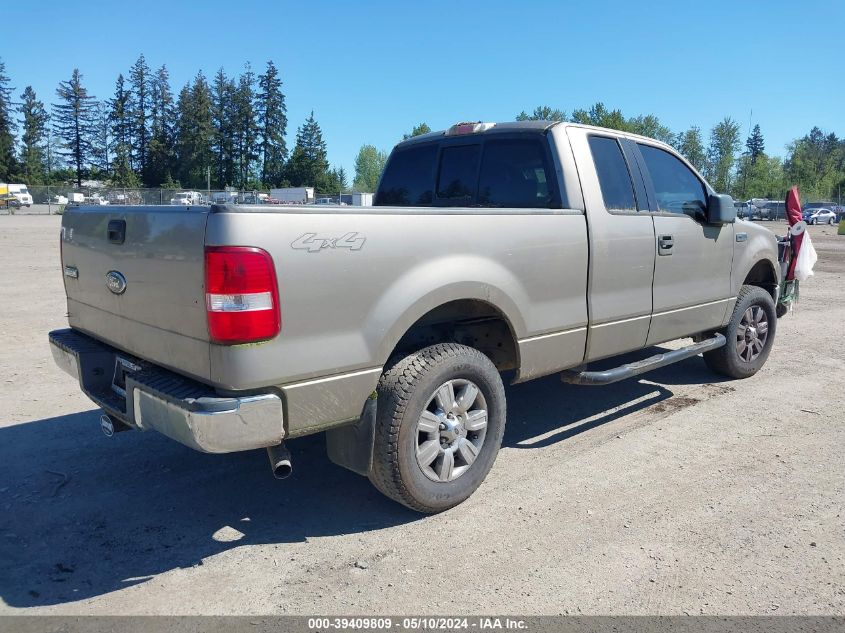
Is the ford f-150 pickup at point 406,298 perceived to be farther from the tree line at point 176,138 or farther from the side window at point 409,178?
the tree line at point 176,138

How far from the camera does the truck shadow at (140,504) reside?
3166 mm

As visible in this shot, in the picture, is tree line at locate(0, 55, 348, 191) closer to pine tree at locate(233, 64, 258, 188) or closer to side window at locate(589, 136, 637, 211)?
pine tree at locate(233, 64, 258, 188)

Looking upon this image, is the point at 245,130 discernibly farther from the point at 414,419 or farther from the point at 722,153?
the point at 414,419

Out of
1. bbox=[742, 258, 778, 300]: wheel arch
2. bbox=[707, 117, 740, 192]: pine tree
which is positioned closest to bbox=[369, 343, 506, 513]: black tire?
bbox=[742, 258, 778, 300]: wheel arch

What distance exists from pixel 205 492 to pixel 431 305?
5.91 feet

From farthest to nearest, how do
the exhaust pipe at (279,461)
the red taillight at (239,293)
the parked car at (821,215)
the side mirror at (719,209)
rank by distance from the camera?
1. the parked car at (821,215)
2. the side mirror at (719,209)
3. the exhaust pipe at (279,461)
4. the red taillight at (239,293)

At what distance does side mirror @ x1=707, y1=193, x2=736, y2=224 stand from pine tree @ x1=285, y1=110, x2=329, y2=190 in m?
99.8

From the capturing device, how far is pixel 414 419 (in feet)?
11.2

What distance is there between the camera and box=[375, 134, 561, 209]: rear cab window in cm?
455

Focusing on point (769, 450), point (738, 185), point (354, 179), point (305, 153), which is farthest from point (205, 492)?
point (354, 179)

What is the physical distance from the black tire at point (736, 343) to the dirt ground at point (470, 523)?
72 centimetres

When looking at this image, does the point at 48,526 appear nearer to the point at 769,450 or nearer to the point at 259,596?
the point at 259,596

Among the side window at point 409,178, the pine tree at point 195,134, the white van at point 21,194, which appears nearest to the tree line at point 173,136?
the pine tree at point 195,134

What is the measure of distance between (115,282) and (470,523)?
7.45ft
